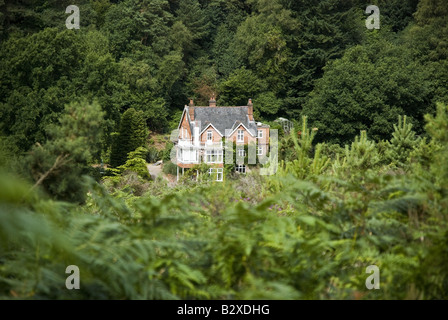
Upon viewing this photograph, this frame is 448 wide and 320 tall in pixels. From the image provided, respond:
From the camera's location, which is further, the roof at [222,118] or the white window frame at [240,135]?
the roof at [222,118]

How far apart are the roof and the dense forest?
4006mm

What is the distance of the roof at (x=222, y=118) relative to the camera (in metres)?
32.6

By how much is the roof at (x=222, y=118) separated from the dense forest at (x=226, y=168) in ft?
13.1

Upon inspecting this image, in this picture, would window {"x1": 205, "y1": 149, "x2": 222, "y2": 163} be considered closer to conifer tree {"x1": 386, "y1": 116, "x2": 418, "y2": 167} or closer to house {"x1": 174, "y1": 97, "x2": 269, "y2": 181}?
house {"x1": 174, "y1": 97, "x2": 269, "y2": 181}

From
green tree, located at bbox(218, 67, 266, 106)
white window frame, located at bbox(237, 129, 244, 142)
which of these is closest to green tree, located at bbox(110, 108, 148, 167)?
white window frame, located at bbox(237, 129, 244, 142)

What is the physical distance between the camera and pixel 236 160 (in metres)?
30.2

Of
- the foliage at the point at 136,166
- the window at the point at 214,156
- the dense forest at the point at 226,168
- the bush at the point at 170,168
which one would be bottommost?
the bush at the point at 170,168

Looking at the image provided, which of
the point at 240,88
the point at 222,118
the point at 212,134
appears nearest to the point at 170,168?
the point at 212,134

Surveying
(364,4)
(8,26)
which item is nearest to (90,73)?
(8,26)

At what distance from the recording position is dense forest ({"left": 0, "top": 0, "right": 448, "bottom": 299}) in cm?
267

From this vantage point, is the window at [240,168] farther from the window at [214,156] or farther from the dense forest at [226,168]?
the dense forest at [226,168]

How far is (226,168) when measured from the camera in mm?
29047

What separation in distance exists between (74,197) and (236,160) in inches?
1034

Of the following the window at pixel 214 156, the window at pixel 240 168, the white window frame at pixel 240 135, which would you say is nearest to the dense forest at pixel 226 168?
the window at pixel 214 156
